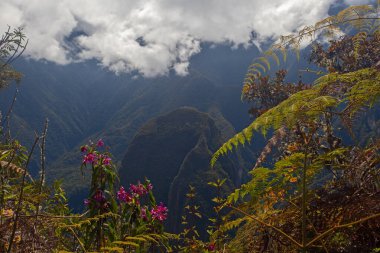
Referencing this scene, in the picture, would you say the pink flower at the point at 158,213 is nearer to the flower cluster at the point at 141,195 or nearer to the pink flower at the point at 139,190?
the flower cluster at the point at 141,195

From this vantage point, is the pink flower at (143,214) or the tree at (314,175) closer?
the tree at (314,175)

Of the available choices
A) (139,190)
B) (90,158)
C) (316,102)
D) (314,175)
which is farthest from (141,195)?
(316,102)

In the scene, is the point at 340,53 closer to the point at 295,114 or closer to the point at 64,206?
the point at 64,206

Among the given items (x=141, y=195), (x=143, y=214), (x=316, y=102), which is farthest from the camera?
(x=141, y=195)

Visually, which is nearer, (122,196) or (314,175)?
(314,175)

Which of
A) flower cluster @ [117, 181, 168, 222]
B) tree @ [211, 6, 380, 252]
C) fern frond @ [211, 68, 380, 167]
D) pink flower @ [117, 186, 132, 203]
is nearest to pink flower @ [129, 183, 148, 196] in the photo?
flower cluster @ [117, 181, 168, 222]

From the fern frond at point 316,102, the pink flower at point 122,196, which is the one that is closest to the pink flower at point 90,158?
the pink flower at point 122,196

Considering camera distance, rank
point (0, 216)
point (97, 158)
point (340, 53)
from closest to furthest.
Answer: point (0, 216)
point (97, 158)
point (340, 53)

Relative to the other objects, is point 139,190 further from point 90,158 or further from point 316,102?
point 316,102

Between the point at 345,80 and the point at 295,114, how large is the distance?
0.75 meters

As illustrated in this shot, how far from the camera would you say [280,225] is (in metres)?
2.65

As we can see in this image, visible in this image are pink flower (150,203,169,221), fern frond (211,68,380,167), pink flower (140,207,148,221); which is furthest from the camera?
pink flower (150,203,169,221)

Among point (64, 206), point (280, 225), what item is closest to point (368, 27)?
point (280, 225)

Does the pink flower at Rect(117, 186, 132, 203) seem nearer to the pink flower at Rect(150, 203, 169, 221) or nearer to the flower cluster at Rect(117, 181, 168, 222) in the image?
the flower cluster at Rect(117, 181, 168, 222)
